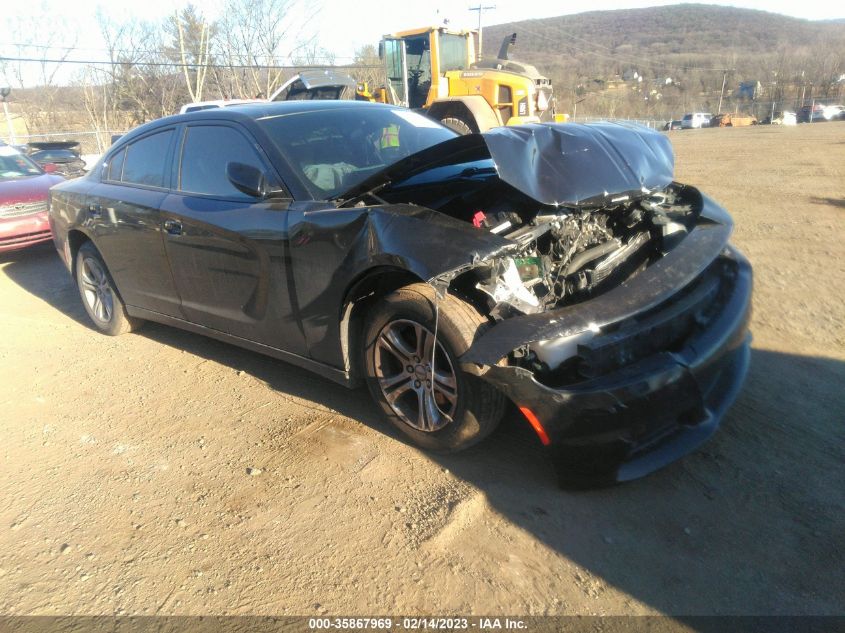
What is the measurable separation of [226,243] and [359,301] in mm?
1044

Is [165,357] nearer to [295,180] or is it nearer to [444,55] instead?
[295,180]

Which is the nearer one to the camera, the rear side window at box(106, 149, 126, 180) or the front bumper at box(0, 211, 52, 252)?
the rear side window at box(106, 149, 126, 180)

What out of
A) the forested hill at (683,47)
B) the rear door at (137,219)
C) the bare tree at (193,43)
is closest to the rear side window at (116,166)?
the rear door at (137,219)

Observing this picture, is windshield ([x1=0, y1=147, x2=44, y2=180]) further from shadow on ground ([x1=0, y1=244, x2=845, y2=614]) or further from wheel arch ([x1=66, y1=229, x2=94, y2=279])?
shadow on ground ([x1=0, y1=244, x2=845, y2=614])

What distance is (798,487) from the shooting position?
2.79 meters

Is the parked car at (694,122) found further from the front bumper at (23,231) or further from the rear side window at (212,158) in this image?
the rear side window at (212,158)

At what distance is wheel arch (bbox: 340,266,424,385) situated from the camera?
3.11 meters

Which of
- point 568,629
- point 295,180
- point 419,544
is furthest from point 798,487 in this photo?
point 295,180

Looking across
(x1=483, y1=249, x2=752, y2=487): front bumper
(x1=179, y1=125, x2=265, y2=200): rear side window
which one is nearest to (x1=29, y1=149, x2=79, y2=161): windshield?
(x1=179, y1=125, x2=265, y2=200): rear side window

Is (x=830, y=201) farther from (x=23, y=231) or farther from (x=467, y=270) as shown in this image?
(x=23, y=231)

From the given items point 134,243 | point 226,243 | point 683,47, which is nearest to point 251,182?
point 226,243

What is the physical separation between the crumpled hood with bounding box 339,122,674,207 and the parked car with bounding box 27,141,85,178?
1524cm

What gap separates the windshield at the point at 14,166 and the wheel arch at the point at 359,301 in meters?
8.12

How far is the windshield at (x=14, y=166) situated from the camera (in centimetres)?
919
